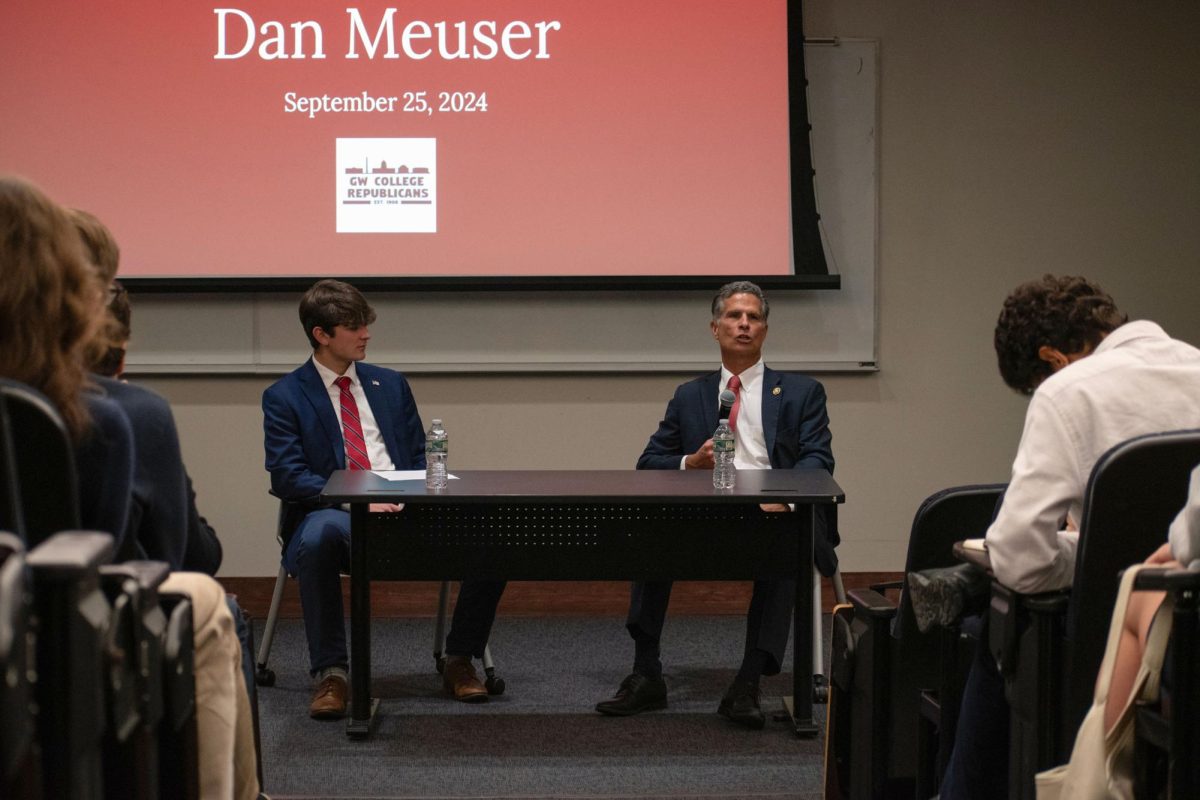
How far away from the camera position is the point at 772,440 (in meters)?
4.05

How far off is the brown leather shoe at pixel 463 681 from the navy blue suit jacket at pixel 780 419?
867 millimetres

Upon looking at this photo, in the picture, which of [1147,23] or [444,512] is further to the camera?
[1147,23]

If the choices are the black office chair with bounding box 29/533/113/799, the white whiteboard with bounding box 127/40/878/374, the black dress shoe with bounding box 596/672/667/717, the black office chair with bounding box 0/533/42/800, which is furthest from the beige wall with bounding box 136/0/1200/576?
the black office chair with bounding box 0/533/42/800

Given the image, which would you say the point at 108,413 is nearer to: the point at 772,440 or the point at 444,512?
the point at 444,512

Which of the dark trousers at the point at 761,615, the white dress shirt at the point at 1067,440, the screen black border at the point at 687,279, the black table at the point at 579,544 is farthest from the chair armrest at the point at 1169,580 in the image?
the screen black border at the point at 687,279

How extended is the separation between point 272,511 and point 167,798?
3.29 meters

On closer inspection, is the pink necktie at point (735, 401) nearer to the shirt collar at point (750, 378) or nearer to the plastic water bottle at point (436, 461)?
the shirt collar at point (750, 378)

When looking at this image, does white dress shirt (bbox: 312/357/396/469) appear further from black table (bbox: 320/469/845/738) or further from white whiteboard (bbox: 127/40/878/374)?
white whiteboard (bbox: 127/40/878/374)

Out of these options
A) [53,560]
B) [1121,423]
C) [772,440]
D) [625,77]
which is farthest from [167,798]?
[625,77]

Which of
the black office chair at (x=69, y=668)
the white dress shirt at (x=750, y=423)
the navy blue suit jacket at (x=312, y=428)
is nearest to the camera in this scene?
the black office chair at (x=69, y=668)

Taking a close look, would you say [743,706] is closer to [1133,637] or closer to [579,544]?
[579,544]

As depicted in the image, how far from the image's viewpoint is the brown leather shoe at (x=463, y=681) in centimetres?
384

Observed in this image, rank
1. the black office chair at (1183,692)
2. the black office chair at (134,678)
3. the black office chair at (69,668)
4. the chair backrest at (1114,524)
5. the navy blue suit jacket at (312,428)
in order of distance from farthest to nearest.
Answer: the navy blue suit jacket at (312,428), the chair backrest at (1114,524), the black office chair at (1183,692), the black office chair at (134,678), the black office chair at (69,668)

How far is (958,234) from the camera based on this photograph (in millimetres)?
5020
